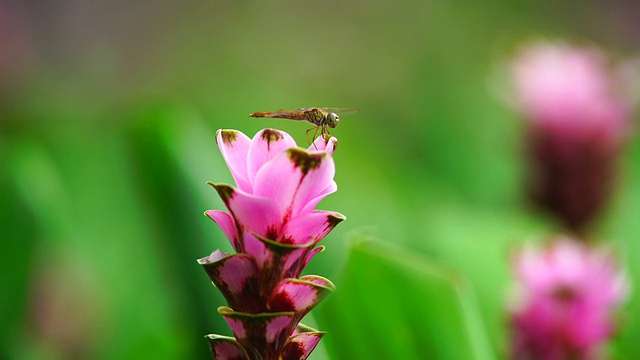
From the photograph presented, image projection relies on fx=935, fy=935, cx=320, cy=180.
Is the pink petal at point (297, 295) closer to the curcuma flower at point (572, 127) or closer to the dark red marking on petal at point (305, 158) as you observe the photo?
the dark red marking on petal at point (305, 158)

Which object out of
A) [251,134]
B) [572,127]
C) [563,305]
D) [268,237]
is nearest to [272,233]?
[268,237]

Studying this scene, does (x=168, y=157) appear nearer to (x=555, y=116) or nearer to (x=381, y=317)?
(x=381, y=317)

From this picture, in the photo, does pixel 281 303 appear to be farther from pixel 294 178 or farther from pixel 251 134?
pixel 251 134

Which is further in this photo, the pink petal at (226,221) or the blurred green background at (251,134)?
the blurred green background at (251,134)

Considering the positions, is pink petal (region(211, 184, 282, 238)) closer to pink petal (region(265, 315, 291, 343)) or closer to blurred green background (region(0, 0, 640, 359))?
pink petal (region(265, 315, 291, 343))

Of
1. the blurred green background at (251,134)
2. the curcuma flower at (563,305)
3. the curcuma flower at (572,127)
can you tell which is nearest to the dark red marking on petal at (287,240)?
the blurred green background at (251,134)

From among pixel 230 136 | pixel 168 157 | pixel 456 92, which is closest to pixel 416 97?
pixel 456 92
